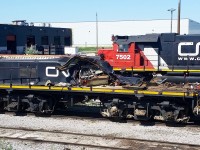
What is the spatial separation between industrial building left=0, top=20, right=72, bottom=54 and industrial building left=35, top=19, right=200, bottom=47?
33661 mm

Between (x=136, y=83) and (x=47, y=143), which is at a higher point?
(x=136, y=83)

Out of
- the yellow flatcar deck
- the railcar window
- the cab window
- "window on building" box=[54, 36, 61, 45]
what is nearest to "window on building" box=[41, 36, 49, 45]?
"window on building" box=[54, 36, 61, 45]

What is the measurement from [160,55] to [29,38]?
39.3 metres

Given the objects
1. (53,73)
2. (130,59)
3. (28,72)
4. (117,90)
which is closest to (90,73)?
(53,73)

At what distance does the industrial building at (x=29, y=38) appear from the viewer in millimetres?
46719

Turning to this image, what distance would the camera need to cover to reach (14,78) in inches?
621

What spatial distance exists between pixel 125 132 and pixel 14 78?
6233mm

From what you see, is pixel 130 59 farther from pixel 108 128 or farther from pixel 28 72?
pixel 108 128

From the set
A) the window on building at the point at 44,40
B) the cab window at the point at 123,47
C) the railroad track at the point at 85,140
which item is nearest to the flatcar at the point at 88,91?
the railroad track at the point at 85,140

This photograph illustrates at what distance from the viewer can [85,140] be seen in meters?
11.5

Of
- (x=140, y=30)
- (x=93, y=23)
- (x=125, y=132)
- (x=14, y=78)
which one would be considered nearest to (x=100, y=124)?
(x=125, y=132)

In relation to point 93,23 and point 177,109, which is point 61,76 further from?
point 93,23

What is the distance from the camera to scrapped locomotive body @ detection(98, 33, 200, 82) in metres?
19.3

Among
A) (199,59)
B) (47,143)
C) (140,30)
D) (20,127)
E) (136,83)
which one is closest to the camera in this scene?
(47,143)
